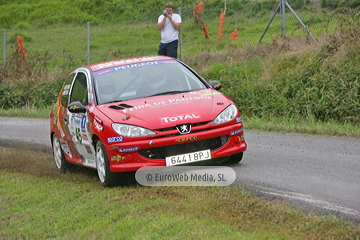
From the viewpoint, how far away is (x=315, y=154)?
9.27 metres

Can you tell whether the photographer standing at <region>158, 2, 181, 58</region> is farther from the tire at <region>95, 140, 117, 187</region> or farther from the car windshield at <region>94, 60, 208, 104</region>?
the tire at <region>95, 140, 117, 187</region>

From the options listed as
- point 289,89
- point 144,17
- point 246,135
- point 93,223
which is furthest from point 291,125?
point 144,17

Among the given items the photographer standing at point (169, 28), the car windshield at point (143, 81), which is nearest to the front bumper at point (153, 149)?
the car windshield at point (143, 81)

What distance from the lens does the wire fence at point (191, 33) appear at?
16.8 meters

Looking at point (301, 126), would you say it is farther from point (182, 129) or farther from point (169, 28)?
point (169, 28)

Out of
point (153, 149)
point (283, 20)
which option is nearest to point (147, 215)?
point (153, 149)

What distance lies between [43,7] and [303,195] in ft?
117

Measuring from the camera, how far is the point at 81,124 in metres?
8.67

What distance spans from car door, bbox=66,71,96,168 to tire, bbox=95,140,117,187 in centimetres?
29

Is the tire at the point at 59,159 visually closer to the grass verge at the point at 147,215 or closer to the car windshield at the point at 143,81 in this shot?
the grass verge at the point at 147,215

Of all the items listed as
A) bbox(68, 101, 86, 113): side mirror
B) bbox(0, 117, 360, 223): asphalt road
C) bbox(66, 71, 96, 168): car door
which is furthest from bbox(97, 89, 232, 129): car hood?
bbox(0, 117, 360, 223): asphalt road

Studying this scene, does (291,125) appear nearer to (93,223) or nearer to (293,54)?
(293,54)

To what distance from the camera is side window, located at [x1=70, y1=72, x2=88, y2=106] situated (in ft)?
29.5

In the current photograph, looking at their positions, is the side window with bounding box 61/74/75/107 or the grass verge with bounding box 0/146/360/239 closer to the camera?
the grass verge with bounding box 0/146/360/239
